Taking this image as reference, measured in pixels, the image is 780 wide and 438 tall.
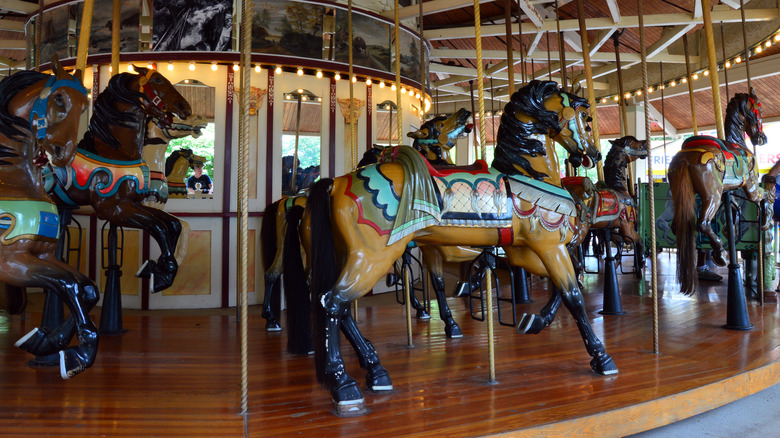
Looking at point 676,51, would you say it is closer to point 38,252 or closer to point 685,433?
point 685,433

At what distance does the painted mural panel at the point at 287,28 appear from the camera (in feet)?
22.9

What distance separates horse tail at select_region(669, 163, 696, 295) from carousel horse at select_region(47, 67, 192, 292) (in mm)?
4179

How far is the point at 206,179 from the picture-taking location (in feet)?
22.8

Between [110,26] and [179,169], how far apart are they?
2.16m

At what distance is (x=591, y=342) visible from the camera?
3.07 metres

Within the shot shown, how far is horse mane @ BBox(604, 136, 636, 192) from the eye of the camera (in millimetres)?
6020

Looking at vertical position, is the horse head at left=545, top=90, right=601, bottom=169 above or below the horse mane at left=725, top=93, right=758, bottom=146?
below

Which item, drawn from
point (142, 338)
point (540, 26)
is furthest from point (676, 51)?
point (142, 338)

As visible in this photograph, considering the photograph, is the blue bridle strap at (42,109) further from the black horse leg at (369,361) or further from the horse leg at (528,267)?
the horse leg at (528,267)

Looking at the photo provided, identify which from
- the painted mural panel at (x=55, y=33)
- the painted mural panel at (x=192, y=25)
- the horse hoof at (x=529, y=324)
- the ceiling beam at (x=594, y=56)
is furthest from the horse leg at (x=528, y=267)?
the ceiling beam at (x=594, y=56)

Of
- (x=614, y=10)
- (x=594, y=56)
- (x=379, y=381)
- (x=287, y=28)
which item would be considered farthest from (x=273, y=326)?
(x=594, y=56)

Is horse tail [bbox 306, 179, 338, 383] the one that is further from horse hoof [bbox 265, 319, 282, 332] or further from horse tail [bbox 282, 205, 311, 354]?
horse hoof [bbox 265, 319, 282, 332]

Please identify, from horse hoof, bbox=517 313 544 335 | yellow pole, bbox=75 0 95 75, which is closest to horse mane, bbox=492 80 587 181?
horse hoof, bbox=517 313 544 335

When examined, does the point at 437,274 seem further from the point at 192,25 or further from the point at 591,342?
the point at 192,25
